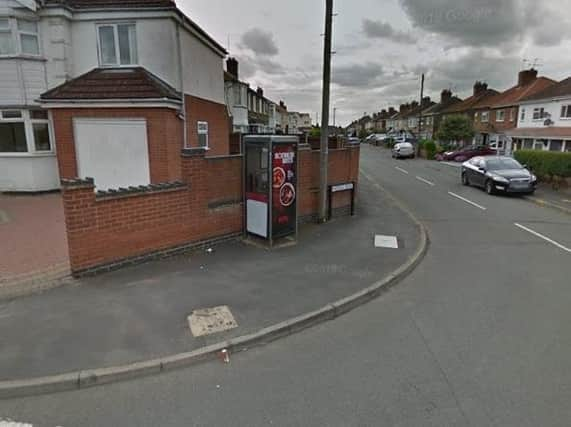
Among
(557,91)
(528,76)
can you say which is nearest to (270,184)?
(557,91)

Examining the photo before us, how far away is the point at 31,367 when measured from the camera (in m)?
3.18

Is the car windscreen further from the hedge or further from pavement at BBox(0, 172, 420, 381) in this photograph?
pavement at BBox(0, 172, 420, 381)

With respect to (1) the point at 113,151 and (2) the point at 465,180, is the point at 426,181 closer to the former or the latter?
(2) the point at 465,180

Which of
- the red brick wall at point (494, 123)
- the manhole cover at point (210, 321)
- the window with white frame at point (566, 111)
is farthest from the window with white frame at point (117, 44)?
the red brick wall at point (494, 123)

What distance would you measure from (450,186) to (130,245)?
15.2 m

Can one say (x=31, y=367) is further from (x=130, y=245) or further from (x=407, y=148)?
(x=407, y=148)

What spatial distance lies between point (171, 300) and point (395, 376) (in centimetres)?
282

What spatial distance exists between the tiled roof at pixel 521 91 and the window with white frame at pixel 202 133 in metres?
30.9

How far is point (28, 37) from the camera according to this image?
34.5 ft

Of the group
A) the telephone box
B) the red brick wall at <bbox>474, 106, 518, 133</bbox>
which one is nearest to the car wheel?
the telephone box

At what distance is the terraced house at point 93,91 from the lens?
9.84 m

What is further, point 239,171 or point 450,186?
point 450,186

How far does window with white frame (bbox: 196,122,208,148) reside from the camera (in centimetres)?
1262

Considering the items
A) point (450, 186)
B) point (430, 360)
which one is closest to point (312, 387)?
point (430, 360)
